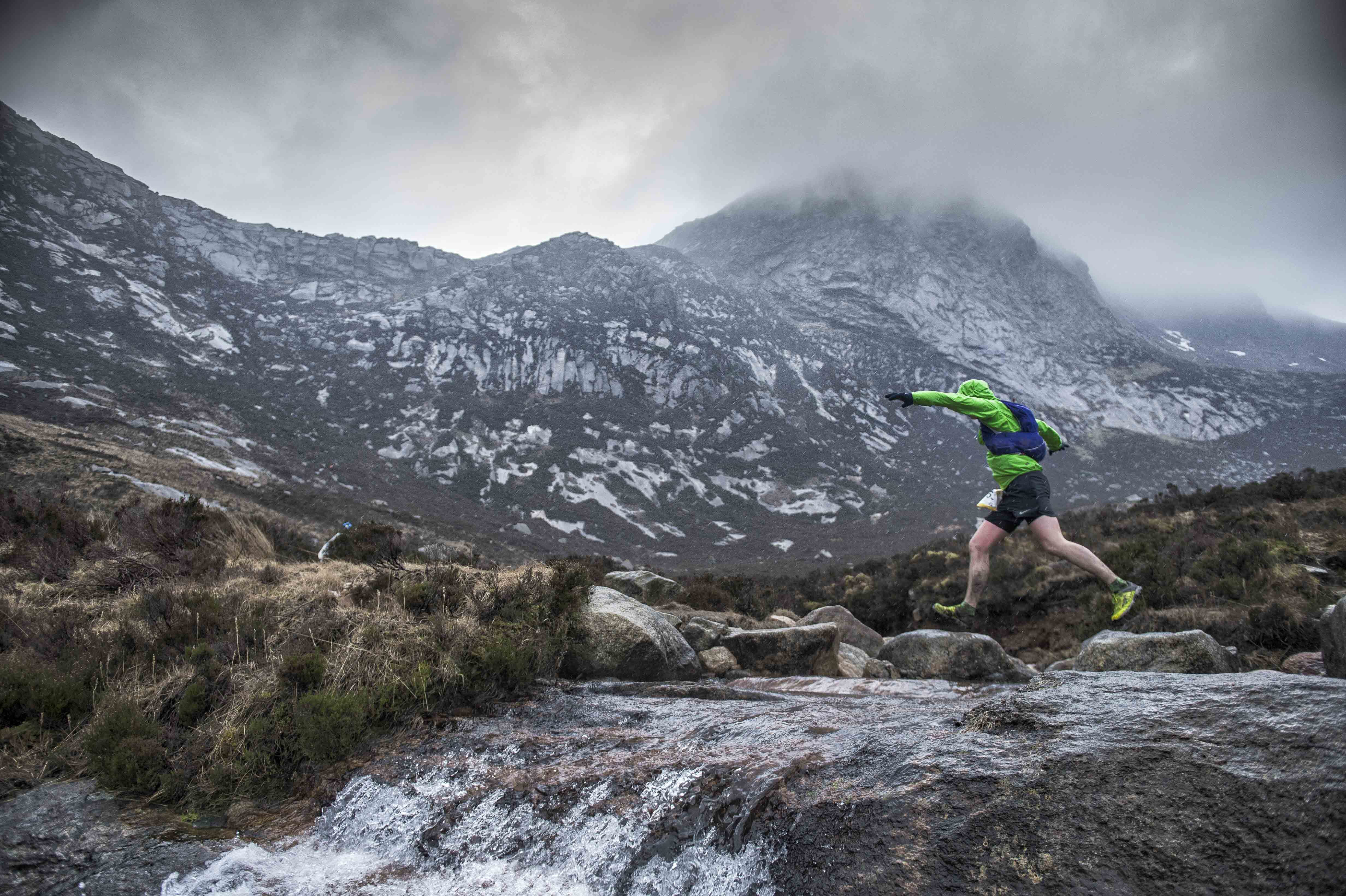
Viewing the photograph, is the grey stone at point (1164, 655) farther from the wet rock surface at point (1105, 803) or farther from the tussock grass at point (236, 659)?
the tussock grass at point (236, 659)

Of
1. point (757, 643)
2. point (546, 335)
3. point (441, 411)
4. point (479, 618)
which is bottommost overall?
point (757, 643)

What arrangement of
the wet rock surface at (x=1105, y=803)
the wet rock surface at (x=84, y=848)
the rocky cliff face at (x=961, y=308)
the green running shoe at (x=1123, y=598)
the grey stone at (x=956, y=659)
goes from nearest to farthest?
the wet rock surface at (x=1105, y=803) → the wet rock surface at (x=84, y=848) → the grey stone at (x=956, y=659) → the green running shoe at (x=1123, y=598) → the rocky cliff face at (x=961, y=308)

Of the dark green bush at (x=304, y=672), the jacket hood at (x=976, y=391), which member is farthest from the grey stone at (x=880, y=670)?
the dark green bush at (x=304, y=672)

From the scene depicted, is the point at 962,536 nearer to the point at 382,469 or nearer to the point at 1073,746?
the point at 1073,746

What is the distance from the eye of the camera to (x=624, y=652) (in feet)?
18.1

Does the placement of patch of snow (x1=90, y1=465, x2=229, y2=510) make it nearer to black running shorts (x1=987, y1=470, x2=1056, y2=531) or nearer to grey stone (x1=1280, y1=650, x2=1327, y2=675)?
black running shorts (x1=987, y1=470, x2=1056, y2=531)

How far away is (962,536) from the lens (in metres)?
21.3

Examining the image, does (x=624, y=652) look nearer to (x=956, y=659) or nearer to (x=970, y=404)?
(x=956, y=659)

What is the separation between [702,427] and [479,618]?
7765 centimetres

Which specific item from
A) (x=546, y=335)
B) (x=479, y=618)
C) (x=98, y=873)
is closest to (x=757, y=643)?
(x=479, y=618)

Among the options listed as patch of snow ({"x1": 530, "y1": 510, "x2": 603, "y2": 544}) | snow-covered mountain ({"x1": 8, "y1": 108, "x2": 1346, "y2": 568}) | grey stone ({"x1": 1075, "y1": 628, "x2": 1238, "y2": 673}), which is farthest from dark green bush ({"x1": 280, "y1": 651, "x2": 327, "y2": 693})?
patch of snow ({"x1": 530, "y1": 510, "x2": 603, "y2": 544})

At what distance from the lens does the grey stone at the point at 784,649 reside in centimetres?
625

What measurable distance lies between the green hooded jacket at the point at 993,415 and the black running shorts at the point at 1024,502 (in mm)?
73

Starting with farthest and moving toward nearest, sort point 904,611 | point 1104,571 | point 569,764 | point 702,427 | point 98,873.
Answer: point 702,427 < point 904,611 < point 1104,571 < point 569,764 < point 98,873
